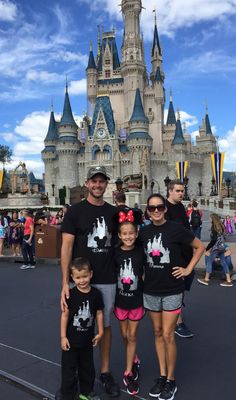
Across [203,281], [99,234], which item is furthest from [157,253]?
[203,281]

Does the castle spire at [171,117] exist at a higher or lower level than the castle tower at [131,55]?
lower

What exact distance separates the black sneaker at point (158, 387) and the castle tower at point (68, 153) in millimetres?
53420

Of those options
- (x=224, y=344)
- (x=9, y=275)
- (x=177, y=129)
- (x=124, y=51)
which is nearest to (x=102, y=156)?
(x=177, y=129)

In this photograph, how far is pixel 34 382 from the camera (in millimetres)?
2914

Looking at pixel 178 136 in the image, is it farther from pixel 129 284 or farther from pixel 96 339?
pixel 96 339

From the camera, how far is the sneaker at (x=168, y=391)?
8.73ft

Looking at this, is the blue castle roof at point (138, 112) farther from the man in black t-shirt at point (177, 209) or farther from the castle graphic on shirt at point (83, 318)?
the castle graphic on shirt at point (83, 318)

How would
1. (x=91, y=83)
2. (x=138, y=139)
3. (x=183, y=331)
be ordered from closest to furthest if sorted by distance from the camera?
(x=183, y=331), (x=138, y=139), (x=91, y=83)

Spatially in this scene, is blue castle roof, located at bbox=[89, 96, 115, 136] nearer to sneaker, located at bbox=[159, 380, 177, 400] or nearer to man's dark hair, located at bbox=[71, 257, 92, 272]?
man's dark hair, located at bbox=[71, 257, 92, 272]

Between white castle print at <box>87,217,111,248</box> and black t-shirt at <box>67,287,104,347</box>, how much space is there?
386 millimetres

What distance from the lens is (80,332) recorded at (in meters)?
2.65

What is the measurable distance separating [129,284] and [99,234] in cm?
49

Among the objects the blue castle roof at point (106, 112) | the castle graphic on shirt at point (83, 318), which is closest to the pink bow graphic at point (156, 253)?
the castle graphic on shirt at point (83, 318)

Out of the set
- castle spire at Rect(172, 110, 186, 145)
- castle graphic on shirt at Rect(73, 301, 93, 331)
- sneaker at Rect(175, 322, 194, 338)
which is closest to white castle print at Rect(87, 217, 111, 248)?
castle graphic on shirt at Rect(73, 301, 93, 331)
